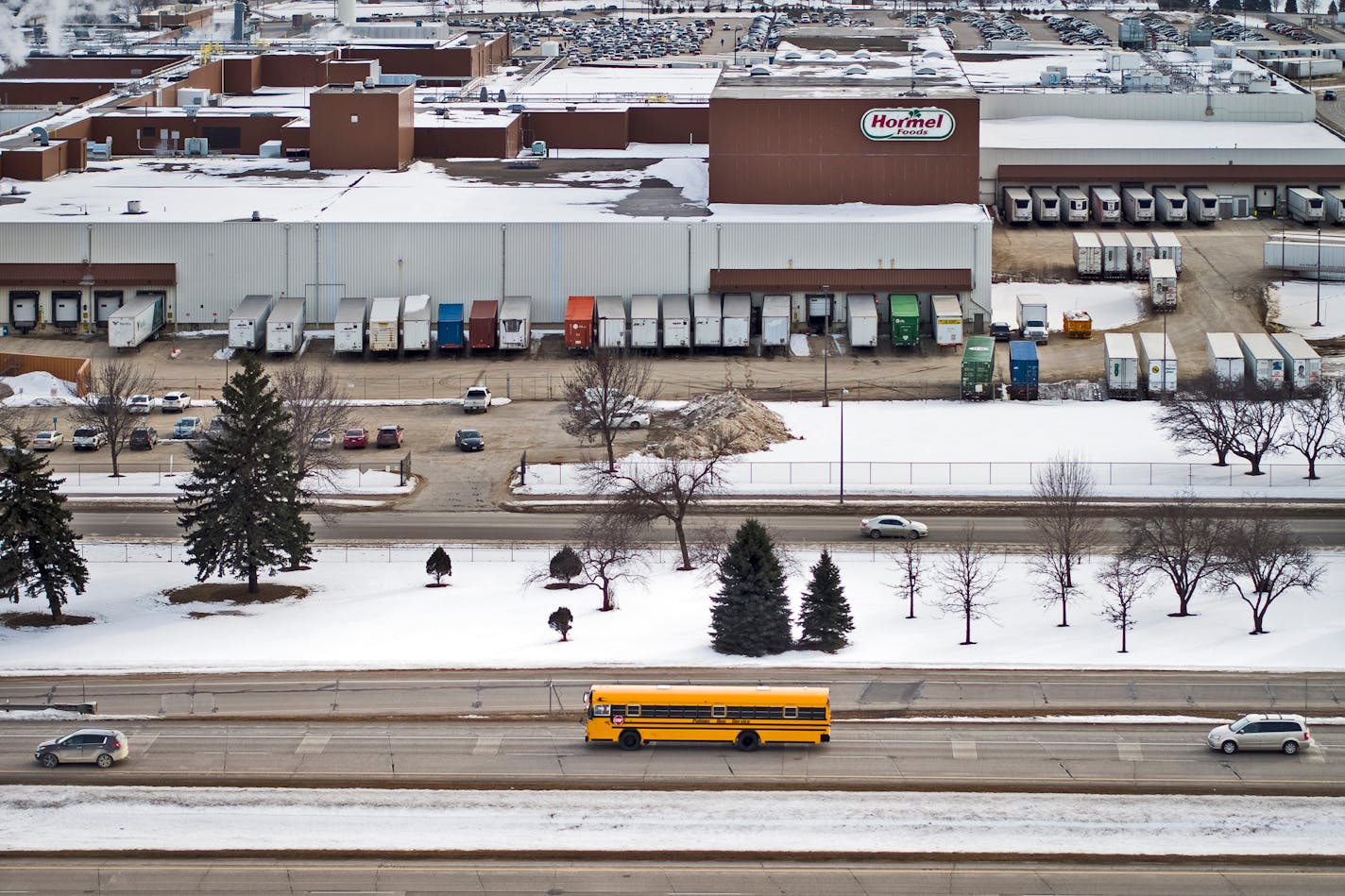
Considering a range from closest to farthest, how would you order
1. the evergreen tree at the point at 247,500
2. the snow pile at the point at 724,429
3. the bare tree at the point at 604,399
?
1. the evergreen tree at the point at 247,500
2. the snow pile at the point at 724,429
3. the bare tree at the point at 604,399

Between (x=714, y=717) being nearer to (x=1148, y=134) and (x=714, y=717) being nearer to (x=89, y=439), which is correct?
(x=89, y=439)

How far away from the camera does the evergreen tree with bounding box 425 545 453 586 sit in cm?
6462

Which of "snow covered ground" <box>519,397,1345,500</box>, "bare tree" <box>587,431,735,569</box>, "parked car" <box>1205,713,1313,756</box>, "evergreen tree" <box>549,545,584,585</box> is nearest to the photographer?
"parked car" <box>1205,713,1313,756</box>

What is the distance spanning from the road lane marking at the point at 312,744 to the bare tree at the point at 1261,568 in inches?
990

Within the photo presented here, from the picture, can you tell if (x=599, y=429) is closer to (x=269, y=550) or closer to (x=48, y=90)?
(x=269, y=550)

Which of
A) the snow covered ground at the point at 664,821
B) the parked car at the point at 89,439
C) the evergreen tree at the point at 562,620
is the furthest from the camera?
the parked car at the point at 89,439

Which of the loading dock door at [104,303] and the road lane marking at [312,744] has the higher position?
the loading dock door at [104,303]

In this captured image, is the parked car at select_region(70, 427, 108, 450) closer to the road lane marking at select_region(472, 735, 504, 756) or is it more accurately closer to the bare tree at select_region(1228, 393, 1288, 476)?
the road lane marking at select_region(472, 735, 504, 756)

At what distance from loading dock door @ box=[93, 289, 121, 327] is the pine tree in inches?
1416

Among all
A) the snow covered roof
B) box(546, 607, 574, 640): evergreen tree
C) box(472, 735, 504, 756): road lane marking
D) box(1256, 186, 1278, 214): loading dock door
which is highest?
the snow covered roof

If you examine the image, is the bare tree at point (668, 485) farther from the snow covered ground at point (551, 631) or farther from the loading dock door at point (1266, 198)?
the loading dock door at point (1266, 198)

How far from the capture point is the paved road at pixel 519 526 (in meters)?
69.6

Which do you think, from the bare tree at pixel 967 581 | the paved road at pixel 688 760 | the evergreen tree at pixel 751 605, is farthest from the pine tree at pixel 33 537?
the bare tree at pixel 967 581

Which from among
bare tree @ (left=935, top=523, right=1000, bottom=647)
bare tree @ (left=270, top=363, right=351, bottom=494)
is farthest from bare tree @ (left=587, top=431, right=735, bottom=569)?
bare tree @ (left=270, top=363, right=351, bottom=494)
